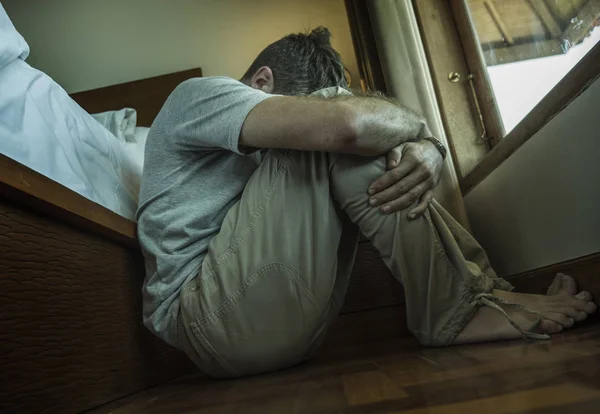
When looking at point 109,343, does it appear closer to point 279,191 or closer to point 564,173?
point 279,191

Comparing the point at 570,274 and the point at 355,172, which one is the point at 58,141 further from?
the point at 570,274

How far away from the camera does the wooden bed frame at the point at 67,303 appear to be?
1.85 ft

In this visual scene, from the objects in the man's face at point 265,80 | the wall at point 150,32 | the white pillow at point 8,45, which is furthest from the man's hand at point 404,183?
the wall at point 150,32

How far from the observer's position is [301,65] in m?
1.10

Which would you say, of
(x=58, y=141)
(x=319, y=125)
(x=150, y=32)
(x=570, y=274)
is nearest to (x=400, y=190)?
(x=319, y=125)

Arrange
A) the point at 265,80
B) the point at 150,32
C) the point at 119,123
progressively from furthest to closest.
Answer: the point at 150,32 < the point at 119,123 < the point at 265,80

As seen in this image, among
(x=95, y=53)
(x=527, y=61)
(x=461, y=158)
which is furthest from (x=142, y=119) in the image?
(x=527, y=61)

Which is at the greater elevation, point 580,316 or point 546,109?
point 546,109

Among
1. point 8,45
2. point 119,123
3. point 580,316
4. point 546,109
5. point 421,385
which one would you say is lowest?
point 580,316

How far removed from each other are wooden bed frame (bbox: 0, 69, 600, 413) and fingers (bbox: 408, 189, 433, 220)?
12.4 inches

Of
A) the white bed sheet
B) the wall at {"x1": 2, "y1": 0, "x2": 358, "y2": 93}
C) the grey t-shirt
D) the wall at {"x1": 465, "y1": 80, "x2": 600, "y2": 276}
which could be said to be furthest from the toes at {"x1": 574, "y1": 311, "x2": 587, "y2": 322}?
the wall at {"x1": 2, "y1": 0, "x2": 358, "y2": 93}

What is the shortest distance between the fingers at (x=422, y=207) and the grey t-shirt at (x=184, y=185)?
30cm

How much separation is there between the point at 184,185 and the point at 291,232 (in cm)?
23

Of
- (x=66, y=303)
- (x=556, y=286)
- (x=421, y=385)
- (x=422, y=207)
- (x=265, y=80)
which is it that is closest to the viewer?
(x=421, y=385)
